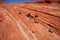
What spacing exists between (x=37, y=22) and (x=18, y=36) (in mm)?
1761

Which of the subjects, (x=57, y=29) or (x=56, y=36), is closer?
(x=56, y=36)

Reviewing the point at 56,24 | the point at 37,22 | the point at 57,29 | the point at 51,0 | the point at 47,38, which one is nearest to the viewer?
the point at 47,38

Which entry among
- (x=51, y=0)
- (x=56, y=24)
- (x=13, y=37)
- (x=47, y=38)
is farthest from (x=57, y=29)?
(x=51, y=0)

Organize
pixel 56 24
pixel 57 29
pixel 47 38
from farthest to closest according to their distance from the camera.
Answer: pixel 56 24, pixel 57 29, pixel 47 38

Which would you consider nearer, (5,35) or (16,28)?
(5,35)

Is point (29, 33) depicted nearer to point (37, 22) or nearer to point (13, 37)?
point (13, 37)

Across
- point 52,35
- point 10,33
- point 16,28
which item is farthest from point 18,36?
point 52,35

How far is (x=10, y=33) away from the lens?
5.32m

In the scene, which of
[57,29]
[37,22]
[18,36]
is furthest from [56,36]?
[37,22]

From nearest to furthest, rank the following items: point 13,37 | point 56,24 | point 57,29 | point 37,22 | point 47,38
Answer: point 47,38 < point 13,37 < point 57,29 < point 56,24 < point 37,22

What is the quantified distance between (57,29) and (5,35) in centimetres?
226

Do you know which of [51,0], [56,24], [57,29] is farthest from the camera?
[51,0]

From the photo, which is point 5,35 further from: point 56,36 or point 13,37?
point 56,36

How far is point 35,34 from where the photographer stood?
4.93 meters
